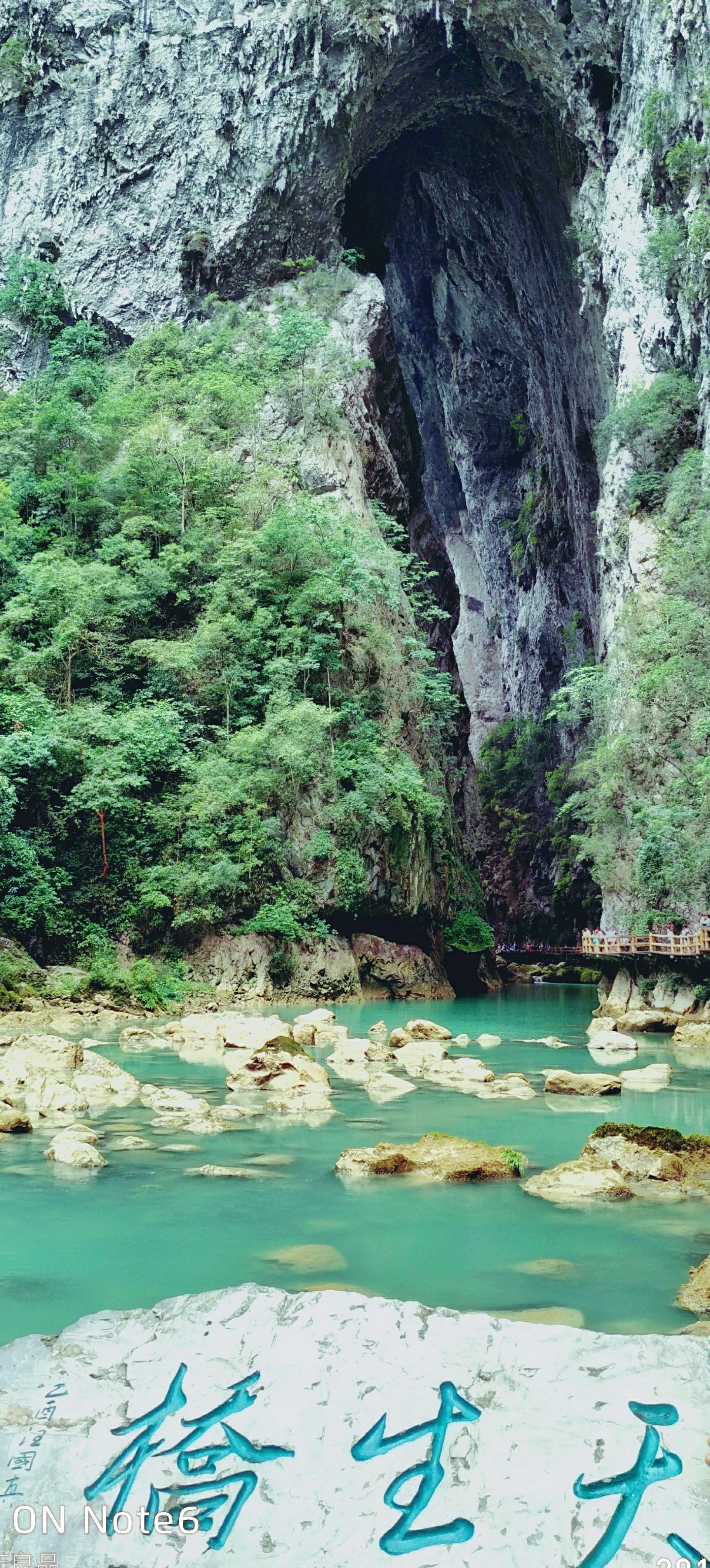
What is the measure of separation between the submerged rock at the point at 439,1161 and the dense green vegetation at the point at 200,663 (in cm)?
1019

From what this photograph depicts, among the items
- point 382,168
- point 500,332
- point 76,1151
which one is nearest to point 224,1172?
point 76,1151

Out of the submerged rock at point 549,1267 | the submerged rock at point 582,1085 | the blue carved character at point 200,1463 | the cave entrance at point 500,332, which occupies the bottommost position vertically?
the submerged rock at point 582,1085

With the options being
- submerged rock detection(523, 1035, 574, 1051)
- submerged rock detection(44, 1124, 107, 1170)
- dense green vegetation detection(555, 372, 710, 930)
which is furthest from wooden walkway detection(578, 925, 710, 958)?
submerged rock detection(44, 1124, 107, 1170)

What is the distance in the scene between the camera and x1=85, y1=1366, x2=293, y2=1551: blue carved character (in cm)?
225

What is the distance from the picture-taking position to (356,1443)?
7.79ft

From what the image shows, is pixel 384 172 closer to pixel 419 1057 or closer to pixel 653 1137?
pixel 419 1057

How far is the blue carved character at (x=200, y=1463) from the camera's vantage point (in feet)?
7.38

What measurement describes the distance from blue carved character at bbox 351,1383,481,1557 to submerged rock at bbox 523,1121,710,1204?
3111 millimetres

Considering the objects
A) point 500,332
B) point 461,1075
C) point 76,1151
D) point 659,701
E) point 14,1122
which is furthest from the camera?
point 500,332

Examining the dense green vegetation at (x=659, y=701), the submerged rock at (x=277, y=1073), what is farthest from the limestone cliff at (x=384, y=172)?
the submerged rock at (x=277, y=1073)

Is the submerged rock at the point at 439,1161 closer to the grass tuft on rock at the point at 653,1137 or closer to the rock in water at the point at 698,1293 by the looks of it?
the grass tuft on rock at the point at 653,1137

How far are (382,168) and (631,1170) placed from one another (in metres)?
30.7

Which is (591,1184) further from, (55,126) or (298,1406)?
(55,126)

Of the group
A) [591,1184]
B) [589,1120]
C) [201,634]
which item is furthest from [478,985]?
[591,1184]
